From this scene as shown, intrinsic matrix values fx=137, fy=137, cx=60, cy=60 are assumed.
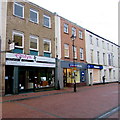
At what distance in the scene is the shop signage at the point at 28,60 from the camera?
12.7 metres

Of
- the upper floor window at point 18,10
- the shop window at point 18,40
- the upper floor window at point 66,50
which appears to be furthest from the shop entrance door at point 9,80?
the upper floor window at point 66,50

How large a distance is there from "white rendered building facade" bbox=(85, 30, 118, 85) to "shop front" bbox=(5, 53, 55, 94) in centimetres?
905

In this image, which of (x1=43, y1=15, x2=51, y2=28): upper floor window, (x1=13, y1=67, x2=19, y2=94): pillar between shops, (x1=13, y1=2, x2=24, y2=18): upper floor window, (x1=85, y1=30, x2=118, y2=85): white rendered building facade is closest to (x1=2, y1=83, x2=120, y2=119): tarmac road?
(x1=13, y1=67, x2=19, y2=94): pillar between shops

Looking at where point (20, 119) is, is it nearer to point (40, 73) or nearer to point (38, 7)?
point (40, 73)

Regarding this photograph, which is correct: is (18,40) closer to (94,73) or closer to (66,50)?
(66,50)

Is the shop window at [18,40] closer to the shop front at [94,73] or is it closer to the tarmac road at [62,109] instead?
the tarmac road at [62,109]

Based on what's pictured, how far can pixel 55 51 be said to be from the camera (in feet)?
57.5

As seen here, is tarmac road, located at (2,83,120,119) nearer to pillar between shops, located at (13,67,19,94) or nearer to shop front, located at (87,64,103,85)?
pillar between shops, located at (13,67,19,94)

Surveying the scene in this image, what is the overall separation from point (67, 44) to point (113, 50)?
1806cm

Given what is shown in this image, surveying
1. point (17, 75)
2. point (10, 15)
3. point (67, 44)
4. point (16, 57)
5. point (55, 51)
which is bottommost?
point (17, 75)

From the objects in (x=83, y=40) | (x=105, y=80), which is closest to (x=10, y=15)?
(x=83, y=40)

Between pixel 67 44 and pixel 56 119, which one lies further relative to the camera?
pixel 67 44

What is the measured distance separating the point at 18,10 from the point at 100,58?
18.6 meters

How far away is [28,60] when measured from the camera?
14164 mm
